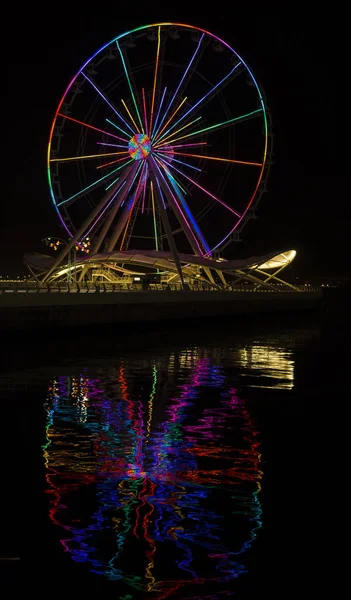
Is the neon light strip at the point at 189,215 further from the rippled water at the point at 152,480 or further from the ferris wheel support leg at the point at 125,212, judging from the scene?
the rippled water at the point at 152,480

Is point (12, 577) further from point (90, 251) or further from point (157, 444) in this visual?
point (90, 251)

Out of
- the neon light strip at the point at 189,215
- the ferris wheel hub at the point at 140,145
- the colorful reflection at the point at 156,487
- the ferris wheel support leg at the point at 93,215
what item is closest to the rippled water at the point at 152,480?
the colorful reflection at the point at 156,487

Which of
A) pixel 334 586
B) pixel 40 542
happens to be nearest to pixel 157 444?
pixel 40 542

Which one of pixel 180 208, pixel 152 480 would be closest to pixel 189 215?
pixel 180 208

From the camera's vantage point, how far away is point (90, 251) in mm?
70938

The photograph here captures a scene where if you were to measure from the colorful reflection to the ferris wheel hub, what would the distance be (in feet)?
118

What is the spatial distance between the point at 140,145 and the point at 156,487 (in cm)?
4599

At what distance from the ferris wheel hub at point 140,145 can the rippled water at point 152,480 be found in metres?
31.6

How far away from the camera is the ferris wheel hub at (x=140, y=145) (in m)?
56.8

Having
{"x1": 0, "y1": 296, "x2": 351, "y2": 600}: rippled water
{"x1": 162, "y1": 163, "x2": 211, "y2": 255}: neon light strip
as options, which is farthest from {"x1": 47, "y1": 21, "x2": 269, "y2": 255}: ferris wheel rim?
{"x1": 0, "y1": 296, "x2": 351, "y2": 600}: rippled water

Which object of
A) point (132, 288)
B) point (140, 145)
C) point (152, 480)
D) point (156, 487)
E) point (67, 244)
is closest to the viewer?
point (156, 487)

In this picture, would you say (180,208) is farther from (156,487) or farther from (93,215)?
(156,487)

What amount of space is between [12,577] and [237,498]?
434cm

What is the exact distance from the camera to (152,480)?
13.0m
